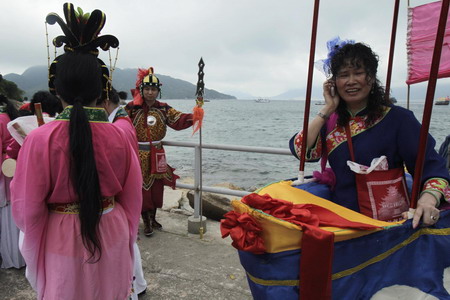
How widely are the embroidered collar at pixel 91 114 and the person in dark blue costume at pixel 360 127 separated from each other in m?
1.05

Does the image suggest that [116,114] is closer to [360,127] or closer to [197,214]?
[197,214]

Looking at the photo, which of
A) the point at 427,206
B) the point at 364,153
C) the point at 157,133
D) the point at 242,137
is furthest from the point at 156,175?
the point at 242,137

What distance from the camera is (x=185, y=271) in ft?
9.89

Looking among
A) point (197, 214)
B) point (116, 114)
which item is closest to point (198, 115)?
point (116, 114)

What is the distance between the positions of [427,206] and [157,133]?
3.12 meters

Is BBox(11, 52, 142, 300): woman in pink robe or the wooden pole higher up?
the wooden pole

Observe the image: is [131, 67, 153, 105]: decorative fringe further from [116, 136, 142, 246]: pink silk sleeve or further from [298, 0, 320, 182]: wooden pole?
[298, 0, 320, 182]: wooden pole

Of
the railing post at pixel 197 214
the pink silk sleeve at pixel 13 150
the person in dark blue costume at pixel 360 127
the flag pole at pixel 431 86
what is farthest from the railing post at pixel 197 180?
the flag pole at pixel 431 86

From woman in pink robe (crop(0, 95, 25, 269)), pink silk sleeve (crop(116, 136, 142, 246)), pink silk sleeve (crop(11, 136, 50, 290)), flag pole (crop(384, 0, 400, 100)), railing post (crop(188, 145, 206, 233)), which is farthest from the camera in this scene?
railing post (crop(188, 145, 206, 233))

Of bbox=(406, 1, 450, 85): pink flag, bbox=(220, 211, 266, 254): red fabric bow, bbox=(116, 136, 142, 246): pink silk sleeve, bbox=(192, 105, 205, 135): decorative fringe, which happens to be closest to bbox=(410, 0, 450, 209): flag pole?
bbox=(220, 211, 266, 254): red fabric bow

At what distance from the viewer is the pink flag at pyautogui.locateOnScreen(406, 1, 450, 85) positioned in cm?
318

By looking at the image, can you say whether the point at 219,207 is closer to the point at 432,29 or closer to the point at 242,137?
the point at 432,29

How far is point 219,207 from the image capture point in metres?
4.75

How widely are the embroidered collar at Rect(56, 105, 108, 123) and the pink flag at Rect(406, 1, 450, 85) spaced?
2.94 m
